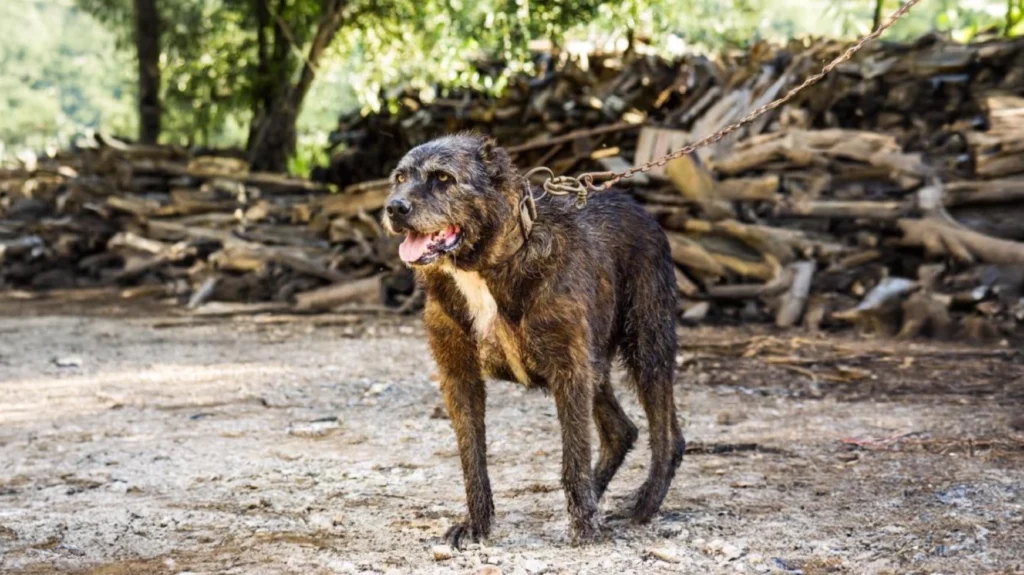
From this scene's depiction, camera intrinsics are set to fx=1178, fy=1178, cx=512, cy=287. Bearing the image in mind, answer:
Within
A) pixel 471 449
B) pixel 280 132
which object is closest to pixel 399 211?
pixel 471 449

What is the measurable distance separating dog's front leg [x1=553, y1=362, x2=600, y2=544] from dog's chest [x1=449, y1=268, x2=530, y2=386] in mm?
264

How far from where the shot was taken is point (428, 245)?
493 cm

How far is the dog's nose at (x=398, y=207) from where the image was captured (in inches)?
189

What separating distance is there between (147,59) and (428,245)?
1885cm

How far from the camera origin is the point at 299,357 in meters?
11.2

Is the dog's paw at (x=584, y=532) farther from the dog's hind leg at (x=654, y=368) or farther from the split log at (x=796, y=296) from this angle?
the split log at (x=796, y=296)

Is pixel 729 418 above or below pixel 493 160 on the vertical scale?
below

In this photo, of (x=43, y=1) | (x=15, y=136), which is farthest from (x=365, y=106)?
(x=43, y=1)

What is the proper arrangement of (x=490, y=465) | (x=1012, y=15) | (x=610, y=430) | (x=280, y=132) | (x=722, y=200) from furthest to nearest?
1. (x=280, y=132)
2. (x=1012, y=15)
3. (x=722, y=200)
4. (x=490, y=465)
5. (x=610, y=430)

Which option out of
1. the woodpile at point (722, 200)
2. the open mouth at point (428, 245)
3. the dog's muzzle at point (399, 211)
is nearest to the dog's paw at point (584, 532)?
the open mouth at point (428, 245)

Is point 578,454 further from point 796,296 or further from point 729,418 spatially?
point 796,296

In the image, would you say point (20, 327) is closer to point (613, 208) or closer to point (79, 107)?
point (613, 208)

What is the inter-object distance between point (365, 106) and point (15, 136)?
41.0 m

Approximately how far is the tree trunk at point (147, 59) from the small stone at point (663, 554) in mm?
19422
